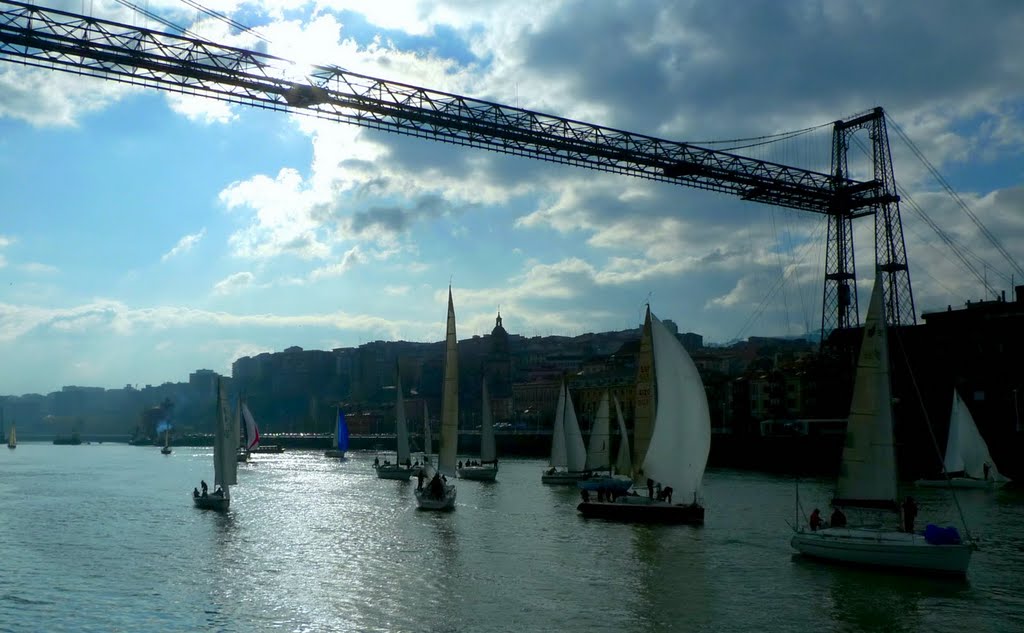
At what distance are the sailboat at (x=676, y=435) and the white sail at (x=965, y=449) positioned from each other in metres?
26.1

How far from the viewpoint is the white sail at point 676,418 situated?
3575 centimetres

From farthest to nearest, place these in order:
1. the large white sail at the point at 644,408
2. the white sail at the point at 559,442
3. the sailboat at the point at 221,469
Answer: the white sail at the point at 559,442 < the sailboat at the point at 221,469 < the large white sail at the point at 644,408

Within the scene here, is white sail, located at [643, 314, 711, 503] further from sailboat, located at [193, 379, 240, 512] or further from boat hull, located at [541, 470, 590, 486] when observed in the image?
boat hull, located at [541, 470, 590, 486]

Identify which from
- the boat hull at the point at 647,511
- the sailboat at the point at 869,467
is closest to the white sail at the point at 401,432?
the boat hull at the point at 647,511

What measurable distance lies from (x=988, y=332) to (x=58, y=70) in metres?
61.5

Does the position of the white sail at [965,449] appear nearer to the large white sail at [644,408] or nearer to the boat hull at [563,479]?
the boat hull at [563,479]

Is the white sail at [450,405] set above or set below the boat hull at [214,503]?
above

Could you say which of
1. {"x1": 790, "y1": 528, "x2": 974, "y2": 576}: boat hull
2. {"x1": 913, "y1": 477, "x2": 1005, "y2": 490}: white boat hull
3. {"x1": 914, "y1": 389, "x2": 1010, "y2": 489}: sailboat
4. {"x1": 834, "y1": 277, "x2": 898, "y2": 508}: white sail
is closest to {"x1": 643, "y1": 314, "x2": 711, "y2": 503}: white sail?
{"x1": 834, "y1": 277, "x2": 898, "y2": 508}: white sail

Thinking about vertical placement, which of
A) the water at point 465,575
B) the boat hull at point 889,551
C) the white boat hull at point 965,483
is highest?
the boat hull at point 889,551

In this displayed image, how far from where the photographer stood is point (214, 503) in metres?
45.4

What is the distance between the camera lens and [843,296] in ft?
225

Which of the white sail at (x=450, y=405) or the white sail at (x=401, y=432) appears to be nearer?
the white sail at (x=450, y=405)

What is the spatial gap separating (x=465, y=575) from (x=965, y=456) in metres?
39.6

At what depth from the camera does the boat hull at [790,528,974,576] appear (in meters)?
25.4
